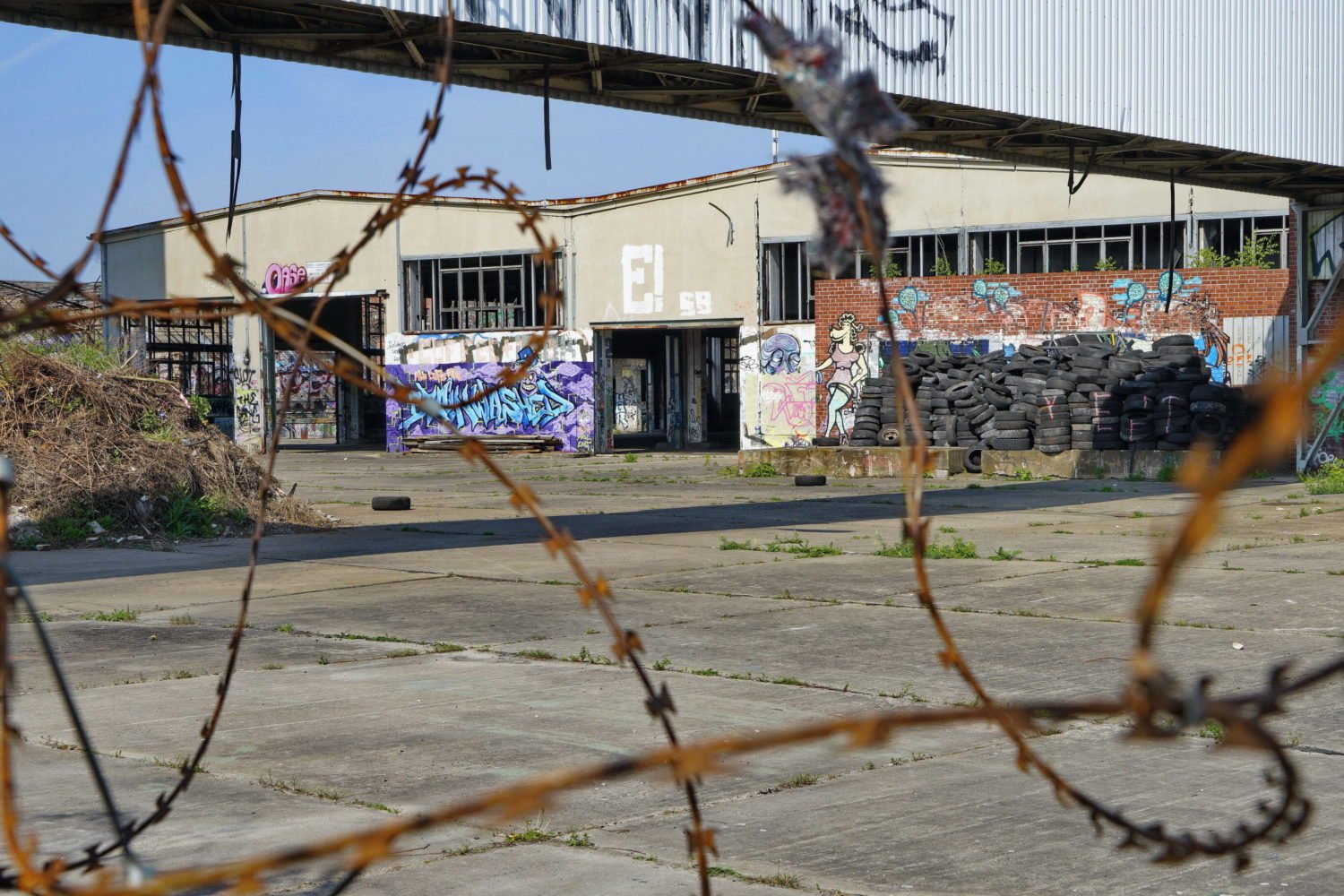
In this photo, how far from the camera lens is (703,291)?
1372 inches

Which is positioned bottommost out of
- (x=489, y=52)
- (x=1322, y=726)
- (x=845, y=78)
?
(x=1322, y=726)

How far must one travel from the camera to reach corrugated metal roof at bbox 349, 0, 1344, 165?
1307 cm

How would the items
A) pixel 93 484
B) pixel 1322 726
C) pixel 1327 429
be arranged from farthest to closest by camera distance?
pixel 1327 429 < pixel 93 484 < pixel 1322 726

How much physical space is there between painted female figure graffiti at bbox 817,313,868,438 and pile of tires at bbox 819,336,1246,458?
3.26 metres

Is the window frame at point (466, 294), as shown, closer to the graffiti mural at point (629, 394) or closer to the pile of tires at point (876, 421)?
the graffiti mural at point (629, 394)

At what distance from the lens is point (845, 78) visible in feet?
4.00

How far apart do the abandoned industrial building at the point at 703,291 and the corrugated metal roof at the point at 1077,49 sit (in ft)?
12.4

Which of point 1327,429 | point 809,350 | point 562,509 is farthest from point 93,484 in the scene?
point 809,350

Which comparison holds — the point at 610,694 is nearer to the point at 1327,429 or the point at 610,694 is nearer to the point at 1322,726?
the point at 1322,726

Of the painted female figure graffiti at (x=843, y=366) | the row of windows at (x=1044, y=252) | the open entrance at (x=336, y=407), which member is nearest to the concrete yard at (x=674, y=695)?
the row of windows at (x=1044, y=252)

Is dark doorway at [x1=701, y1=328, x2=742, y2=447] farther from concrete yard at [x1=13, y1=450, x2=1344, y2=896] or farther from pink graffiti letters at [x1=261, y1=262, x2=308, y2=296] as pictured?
concrete yard at [x1=13, y1=450, x2=1344, y2=896]

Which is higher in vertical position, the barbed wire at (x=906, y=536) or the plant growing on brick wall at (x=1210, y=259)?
the plant growing on brick wall at (x=1210, y=259)

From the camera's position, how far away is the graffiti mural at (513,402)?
118 ft

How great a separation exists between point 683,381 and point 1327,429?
18.5m
